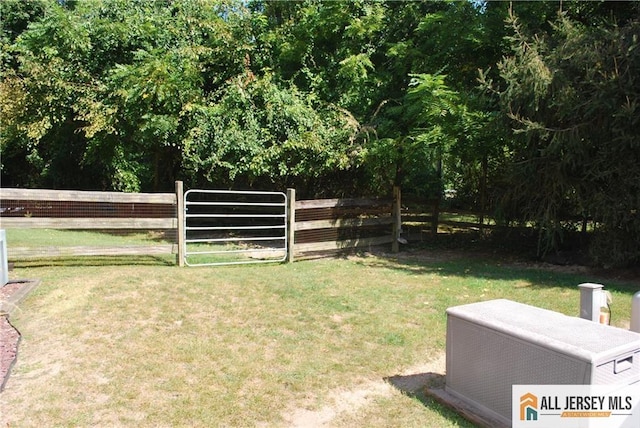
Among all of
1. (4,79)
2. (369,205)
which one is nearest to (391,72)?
(369,205)

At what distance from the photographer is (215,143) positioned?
1012cm

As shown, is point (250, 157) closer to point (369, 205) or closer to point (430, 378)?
point (369, 205)

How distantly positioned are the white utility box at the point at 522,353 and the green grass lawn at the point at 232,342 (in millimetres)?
312

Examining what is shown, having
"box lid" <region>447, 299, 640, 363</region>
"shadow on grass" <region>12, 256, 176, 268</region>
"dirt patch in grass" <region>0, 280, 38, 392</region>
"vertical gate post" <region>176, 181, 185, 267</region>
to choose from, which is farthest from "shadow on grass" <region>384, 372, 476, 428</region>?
"shadow on grass" <region>12, 256, 176, 268</region>

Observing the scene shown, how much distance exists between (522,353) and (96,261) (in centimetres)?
699

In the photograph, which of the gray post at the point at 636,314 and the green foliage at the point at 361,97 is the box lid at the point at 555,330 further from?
the green foliage at the point at 361,97

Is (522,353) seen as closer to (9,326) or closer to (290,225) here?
(9,326)

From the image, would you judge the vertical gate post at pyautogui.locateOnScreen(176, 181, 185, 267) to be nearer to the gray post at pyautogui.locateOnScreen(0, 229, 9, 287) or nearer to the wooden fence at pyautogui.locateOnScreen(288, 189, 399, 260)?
the wooden fence at pyautogui.locateOnScreen(288, 189, 399, 260)

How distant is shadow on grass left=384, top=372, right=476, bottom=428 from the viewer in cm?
322

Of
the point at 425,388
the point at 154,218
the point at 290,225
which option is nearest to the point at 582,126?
the point at 290,225

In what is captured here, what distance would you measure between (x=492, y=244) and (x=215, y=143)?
278 inches

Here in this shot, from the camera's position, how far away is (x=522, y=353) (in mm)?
2857

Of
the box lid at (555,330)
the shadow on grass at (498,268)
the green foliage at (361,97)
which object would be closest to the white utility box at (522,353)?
the box lid at (555,330)

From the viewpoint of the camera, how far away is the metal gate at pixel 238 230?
341 inches
